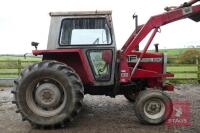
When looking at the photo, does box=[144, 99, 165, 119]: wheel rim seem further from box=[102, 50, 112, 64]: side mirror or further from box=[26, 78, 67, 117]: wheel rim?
box=[26, 78, 67, 117]: wheel rim

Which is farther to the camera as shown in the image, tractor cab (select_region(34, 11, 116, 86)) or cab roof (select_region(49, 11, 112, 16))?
cab roof (select_region(49, 11, 112, 16))

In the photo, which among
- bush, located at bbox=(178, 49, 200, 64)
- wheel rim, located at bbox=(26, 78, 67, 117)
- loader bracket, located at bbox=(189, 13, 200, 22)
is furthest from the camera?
bush, located at bbox=(178, 49, 200, 64)

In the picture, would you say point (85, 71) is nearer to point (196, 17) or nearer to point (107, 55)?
point (107, 55)

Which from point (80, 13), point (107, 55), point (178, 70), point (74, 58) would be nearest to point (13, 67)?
point (178, 70)

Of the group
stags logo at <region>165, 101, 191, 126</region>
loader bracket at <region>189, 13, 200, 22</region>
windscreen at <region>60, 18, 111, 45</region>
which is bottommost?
stags logo at <region>165, 101, 191, 126</region>

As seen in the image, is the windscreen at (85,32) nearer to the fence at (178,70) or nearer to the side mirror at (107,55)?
the side mirror at (107,55)

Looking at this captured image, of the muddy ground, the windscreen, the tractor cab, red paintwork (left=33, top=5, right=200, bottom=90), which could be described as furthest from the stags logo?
the windscreen

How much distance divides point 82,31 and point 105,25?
0.50 meters

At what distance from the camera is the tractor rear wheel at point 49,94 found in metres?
7.41

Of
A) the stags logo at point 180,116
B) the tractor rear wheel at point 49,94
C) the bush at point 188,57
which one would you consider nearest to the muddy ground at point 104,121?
the stags logo at point 180,116

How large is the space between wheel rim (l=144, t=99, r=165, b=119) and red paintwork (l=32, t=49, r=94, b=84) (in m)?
1.21

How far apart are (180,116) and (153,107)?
89cm

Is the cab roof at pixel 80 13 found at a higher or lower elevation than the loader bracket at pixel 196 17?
higher

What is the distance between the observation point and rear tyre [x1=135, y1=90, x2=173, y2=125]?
7738 millimetres
